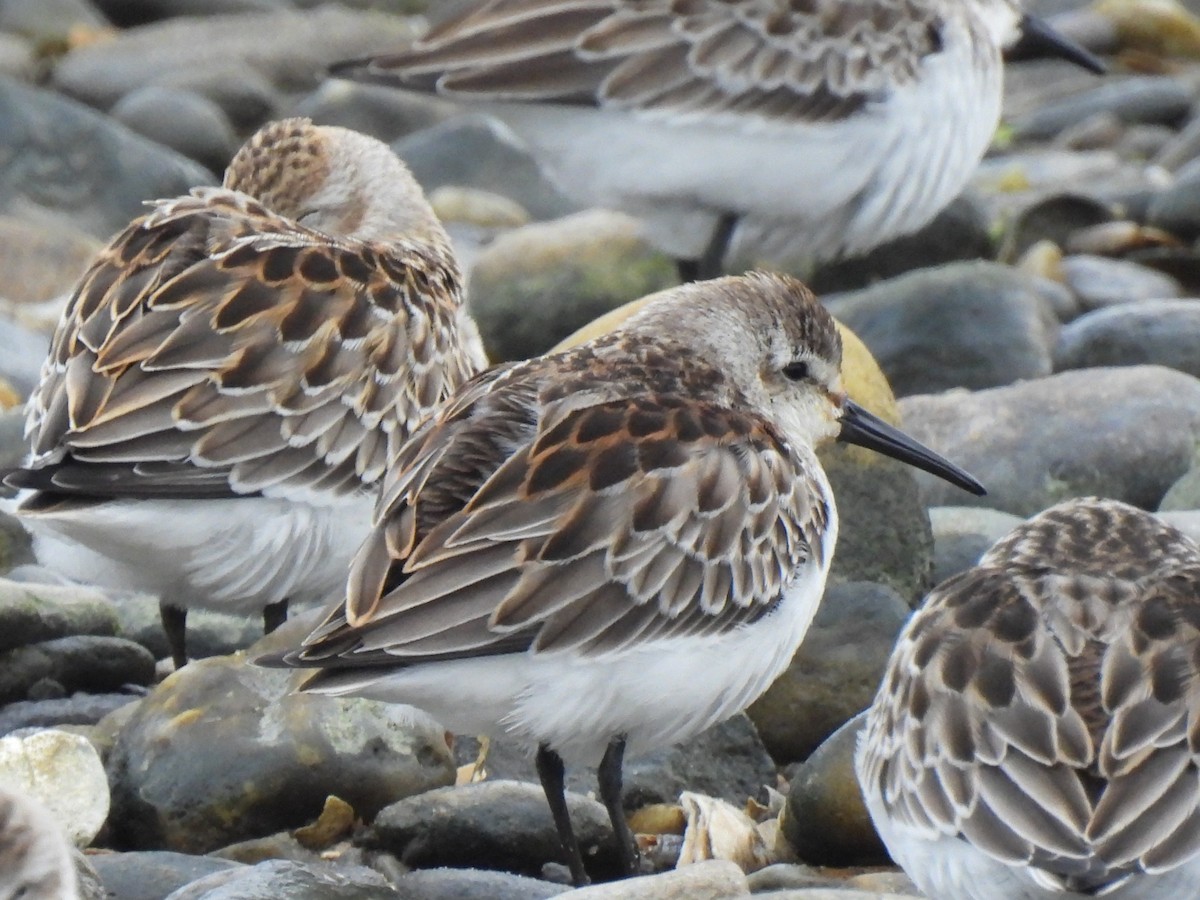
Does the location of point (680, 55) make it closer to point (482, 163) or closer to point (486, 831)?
point (486, 831)

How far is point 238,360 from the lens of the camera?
5906 millimetres

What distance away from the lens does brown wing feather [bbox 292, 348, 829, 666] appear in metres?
4.75

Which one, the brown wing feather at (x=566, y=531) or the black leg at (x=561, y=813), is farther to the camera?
the black leg at (x=561, y=813)

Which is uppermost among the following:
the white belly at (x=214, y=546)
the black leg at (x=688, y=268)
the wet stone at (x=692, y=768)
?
the white belly at (x=214, y=546)

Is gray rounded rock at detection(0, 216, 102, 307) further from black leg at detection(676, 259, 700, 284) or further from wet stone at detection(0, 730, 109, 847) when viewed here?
wet stone at detection(0, 730, 109, 847)

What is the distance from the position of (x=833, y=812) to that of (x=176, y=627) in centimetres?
206

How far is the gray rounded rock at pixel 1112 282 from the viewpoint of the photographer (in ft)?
34.9

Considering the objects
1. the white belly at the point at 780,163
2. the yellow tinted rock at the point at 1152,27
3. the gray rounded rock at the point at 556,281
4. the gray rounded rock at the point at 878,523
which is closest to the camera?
the gray rounded rock at the point at 878,523

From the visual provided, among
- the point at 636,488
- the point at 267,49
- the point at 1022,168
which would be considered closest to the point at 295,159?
the point at 636,488

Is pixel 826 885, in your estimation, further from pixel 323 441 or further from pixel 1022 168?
pixel 1022 168

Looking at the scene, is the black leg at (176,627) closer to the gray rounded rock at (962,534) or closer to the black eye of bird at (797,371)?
the black eye of bird at (797,371)

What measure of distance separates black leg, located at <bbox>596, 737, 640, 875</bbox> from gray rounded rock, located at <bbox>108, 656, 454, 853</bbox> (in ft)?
1.82

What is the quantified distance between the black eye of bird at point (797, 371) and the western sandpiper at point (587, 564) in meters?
0.42

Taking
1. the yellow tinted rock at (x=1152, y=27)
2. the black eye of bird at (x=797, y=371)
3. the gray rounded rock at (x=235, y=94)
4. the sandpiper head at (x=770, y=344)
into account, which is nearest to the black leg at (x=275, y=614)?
the sandpiper head at (x=770, y=344)
